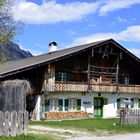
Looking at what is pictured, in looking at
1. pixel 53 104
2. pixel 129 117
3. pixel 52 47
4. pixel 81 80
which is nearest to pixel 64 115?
pixel 53 104

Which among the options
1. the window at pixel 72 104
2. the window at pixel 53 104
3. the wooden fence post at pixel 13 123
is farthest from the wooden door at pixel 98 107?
the wooden fence post at pixel 13 123

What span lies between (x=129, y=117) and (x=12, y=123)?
1190cm

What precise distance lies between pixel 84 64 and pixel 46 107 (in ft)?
20.1

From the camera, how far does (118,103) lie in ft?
152

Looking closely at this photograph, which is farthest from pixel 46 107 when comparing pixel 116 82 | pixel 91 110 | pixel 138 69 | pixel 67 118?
pixel 138 69

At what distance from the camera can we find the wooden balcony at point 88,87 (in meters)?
39.9

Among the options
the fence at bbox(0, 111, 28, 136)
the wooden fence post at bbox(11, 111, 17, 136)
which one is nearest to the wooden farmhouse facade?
the fence at bbox(0, 111, 28, 136)

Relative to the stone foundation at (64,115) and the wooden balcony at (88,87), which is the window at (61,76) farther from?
the stone foundation at (64,115)

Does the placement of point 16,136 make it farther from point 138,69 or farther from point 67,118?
point 138,69

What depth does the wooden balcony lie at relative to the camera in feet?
131

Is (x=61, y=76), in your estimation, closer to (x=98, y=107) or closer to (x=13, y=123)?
(x=98, y=107)

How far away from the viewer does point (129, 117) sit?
97.3 ft

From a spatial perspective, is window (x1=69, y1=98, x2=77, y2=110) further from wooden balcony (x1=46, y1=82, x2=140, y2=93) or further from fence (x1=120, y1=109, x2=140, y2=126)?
fence (x1=120, y1=109, x2=140, y2=126)

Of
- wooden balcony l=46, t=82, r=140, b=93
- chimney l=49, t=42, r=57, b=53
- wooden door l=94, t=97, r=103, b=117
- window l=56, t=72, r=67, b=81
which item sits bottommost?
wooden door l=94, t=97, r=103, b=117
